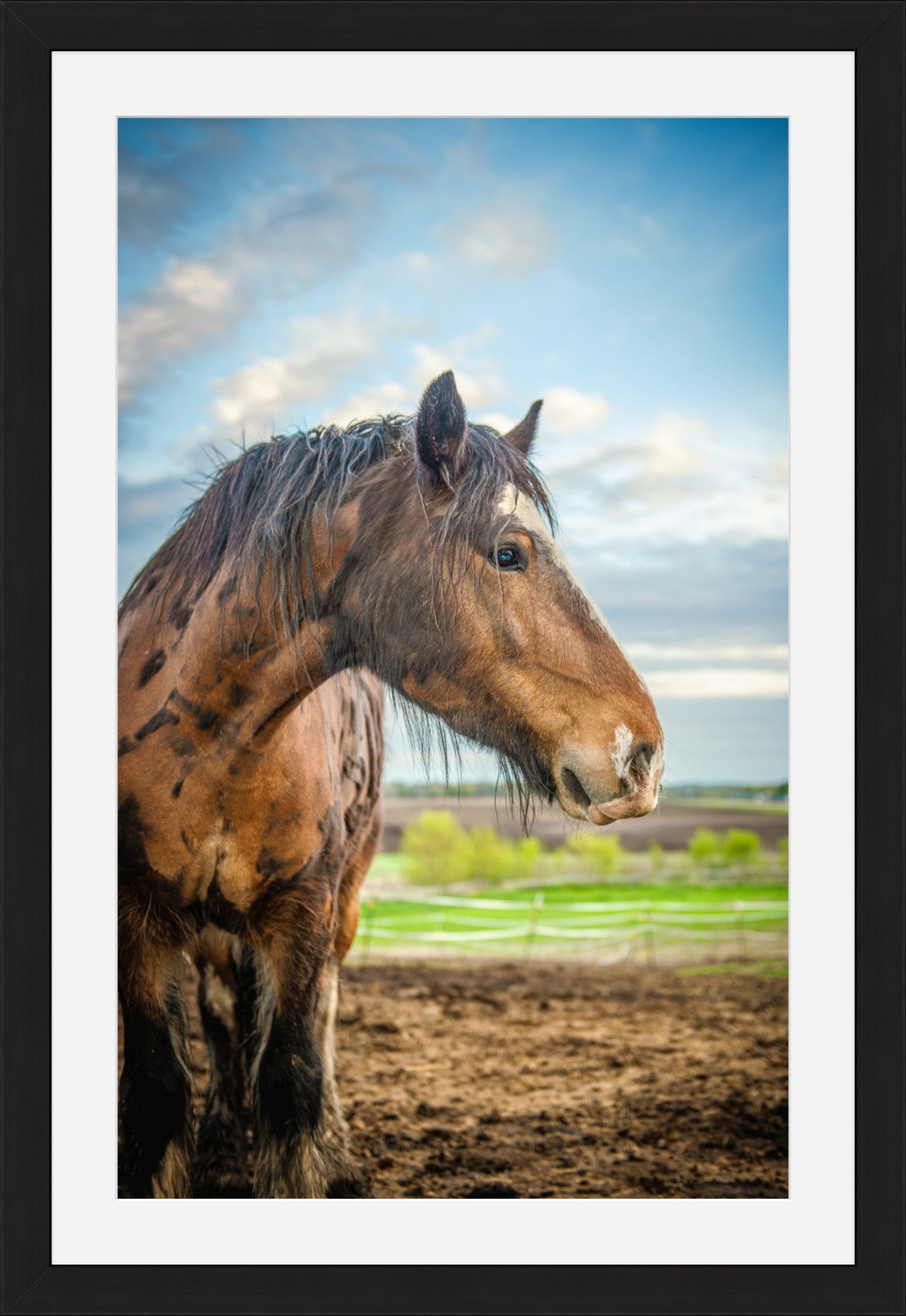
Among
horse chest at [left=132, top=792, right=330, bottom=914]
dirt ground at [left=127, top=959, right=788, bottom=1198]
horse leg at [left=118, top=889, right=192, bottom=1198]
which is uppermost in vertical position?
horse chest at [left=132, top=792, right=330, bottom=914]

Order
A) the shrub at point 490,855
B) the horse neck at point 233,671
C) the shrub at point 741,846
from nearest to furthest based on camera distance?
1. the horse neck at point 233,671
2. the shrub at point 741,846
3. the shrub at point 490,855

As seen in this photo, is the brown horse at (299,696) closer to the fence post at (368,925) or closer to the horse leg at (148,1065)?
the horse leg at (148,1065)

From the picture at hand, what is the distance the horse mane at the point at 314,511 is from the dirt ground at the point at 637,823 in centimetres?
246

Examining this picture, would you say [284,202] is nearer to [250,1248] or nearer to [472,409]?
[472,409]

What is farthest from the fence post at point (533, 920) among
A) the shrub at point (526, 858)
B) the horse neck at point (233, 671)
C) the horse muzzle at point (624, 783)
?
the horse muzzle at point (624, 783)

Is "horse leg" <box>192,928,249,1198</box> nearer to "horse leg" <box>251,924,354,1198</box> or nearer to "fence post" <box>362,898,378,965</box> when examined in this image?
"horse leg" <box>251,924,354,1198</box>

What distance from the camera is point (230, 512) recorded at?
1677 millimetres

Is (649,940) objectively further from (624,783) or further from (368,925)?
(624,783)

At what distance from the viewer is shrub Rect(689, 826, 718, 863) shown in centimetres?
569

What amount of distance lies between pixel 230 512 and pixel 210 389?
35.7 inches

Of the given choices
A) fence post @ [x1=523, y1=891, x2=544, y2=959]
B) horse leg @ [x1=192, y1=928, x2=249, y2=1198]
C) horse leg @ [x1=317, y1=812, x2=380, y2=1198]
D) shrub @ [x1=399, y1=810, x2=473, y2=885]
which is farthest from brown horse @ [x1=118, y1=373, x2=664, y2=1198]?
shrub @ [x1=399, y1=810, x2=473, y2=885]

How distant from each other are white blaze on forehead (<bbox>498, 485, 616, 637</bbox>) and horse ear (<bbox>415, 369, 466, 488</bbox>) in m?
0.10

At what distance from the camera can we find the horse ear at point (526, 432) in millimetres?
1729

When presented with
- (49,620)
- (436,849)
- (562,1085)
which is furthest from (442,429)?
(436,849)
